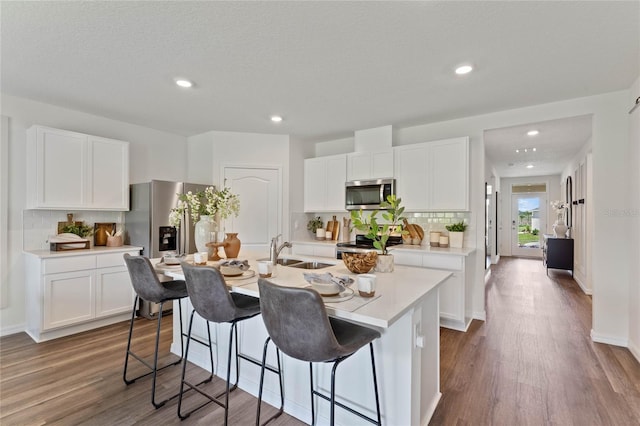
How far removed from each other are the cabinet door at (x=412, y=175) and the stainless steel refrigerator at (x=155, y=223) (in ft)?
9.00

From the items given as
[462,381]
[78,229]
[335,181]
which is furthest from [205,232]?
[335,181]

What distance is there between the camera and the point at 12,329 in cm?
323

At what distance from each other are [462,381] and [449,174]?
224cm

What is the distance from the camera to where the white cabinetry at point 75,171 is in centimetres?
319

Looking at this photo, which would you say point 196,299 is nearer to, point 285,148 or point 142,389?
point 142,389

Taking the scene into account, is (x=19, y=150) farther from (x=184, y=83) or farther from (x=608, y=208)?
(x=608, y=208)

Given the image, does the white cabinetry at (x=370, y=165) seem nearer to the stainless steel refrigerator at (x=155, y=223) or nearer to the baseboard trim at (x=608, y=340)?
the stainless steel refrigerator at (x=155, y=223)

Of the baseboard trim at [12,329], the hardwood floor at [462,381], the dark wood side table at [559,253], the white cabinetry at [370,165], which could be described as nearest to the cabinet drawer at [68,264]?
the hardwood floor at [462,381]

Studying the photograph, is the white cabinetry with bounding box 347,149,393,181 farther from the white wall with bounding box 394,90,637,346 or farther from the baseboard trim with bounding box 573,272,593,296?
the baseboard trim with bounding box 573,272,593,296

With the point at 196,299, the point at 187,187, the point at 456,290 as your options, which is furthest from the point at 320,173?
the point at 196,299

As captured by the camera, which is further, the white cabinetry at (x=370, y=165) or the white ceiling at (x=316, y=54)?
the white cabinetry at (x=370, y=165)

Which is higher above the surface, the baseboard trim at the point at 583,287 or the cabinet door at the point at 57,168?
the cabinet door at the point at 57,168

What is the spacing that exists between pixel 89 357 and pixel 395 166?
388cm

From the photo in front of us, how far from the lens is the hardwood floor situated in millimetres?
1955
